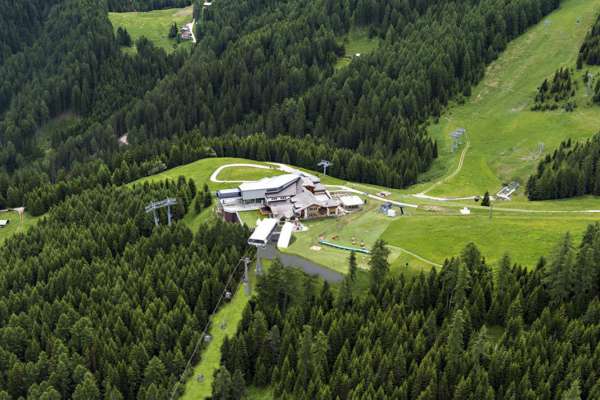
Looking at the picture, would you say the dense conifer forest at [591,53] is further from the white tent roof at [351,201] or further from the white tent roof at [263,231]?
the white tent roof at [263,231]

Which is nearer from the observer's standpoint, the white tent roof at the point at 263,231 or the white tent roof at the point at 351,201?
the white tent roof at the point at 263,231

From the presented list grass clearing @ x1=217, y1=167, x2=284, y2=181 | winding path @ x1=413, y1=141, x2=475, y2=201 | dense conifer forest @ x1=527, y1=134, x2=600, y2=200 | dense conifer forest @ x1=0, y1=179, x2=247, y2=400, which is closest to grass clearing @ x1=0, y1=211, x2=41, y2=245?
dense conifer forest @ x1=0, y1=179, x2=247, y2=400

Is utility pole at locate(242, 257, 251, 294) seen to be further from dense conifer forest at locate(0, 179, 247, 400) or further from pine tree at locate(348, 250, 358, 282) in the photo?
pine tree at locate(348, 250, 358, 282)

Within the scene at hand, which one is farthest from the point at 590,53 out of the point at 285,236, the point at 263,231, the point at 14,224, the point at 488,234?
the point at 14,224

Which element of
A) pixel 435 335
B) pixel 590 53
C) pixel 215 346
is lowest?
pixel 215 346

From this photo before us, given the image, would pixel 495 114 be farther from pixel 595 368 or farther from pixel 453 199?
pixel 595 368

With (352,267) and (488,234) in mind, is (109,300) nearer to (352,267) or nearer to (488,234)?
(352,267)

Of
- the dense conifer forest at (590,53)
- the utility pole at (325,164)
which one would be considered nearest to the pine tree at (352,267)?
the utility pole at (325,164)
